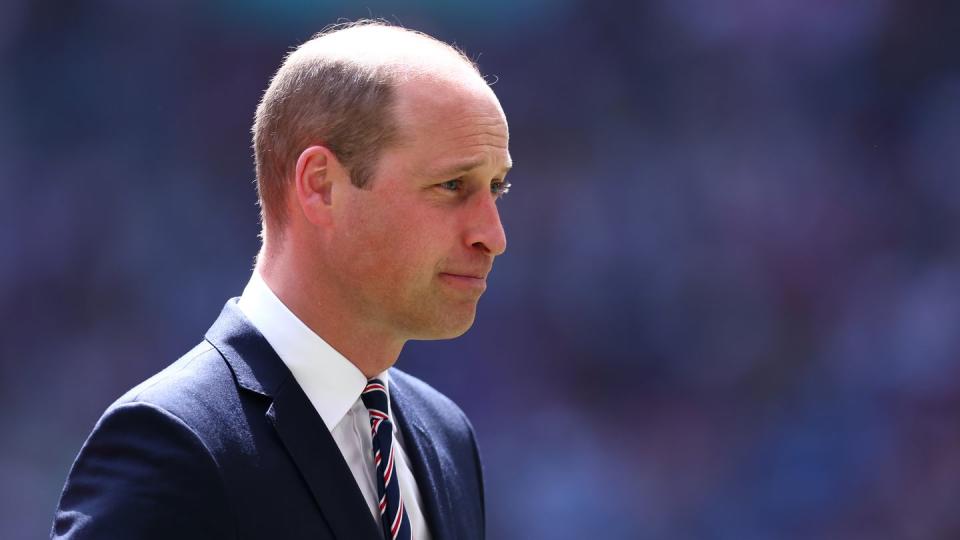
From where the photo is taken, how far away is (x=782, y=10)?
4402mm

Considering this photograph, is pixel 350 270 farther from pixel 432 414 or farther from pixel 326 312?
pixel 432 414

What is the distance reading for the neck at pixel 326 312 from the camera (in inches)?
62.9

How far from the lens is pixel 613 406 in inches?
169

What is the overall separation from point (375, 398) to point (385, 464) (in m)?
0.10

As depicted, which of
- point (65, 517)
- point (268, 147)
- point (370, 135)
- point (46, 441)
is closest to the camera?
point (65, 517)

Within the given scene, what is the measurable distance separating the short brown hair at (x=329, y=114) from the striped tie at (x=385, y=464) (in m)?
0.28

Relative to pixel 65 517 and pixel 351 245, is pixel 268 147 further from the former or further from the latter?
pixel 65 517

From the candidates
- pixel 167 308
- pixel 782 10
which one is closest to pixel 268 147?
pixel 167 308

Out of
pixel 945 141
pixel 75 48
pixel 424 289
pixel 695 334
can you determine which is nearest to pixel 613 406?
pixel 695 334

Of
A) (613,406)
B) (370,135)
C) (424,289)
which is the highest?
(613,406)

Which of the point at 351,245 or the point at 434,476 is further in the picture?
the point at 434,476

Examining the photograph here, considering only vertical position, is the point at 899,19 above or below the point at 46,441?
above

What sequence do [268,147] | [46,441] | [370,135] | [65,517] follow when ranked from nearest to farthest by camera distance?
[65,517] < [370,135] < [268,147] < [46,441]

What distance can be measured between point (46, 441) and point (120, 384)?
0.33 m
